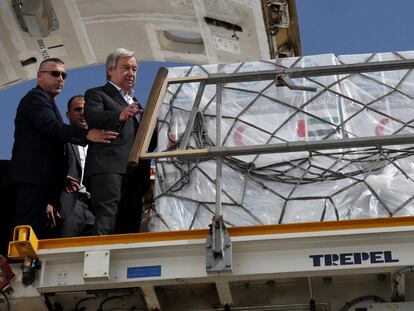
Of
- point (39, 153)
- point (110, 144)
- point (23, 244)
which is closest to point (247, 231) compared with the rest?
point (23, 244)

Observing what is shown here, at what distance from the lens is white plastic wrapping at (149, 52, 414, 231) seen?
5.40 m

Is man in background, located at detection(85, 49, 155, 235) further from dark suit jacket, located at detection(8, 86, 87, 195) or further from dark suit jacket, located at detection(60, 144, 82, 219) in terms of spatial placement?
dark suit jacket, located at detection(60, 144, 82, 219)

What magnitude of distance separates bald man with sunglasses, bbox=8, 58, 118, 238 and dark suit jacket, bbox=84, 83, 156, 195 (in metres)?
0.06

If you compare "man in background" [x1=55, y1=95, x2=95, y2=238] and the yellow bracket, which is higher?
the yellow bracket

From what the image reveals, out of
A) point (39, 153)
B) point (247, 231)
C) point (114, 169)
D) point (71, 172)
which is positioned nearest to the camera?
point (247, 231)

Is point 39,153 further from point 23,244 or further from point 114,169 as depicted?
point 23,244

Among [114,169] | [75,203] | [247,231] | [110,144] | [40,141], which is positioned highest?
[40,141]

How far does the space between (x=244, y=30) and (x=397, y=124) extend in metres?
3.24

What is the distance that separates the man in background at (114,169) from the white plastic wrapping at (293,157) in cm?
15

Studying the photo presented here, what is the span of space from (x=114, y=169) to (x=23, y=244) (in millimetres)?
987

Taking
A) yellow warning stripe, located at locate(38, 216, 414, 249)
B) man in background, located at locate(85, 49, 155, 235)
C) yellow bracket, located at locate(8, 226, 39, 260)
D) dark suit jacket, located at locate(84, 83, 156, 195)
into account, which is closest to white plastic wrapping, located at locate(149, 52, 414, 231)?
man in background, located at locate(85, 49, 155, 235)

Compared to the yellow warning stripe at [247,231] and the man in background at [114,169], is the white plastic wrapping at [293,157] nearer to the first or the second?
the man in background at [114,169]

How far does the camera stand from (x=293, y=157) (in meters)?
5.64

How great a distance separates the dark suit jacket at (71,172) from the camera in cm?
593
